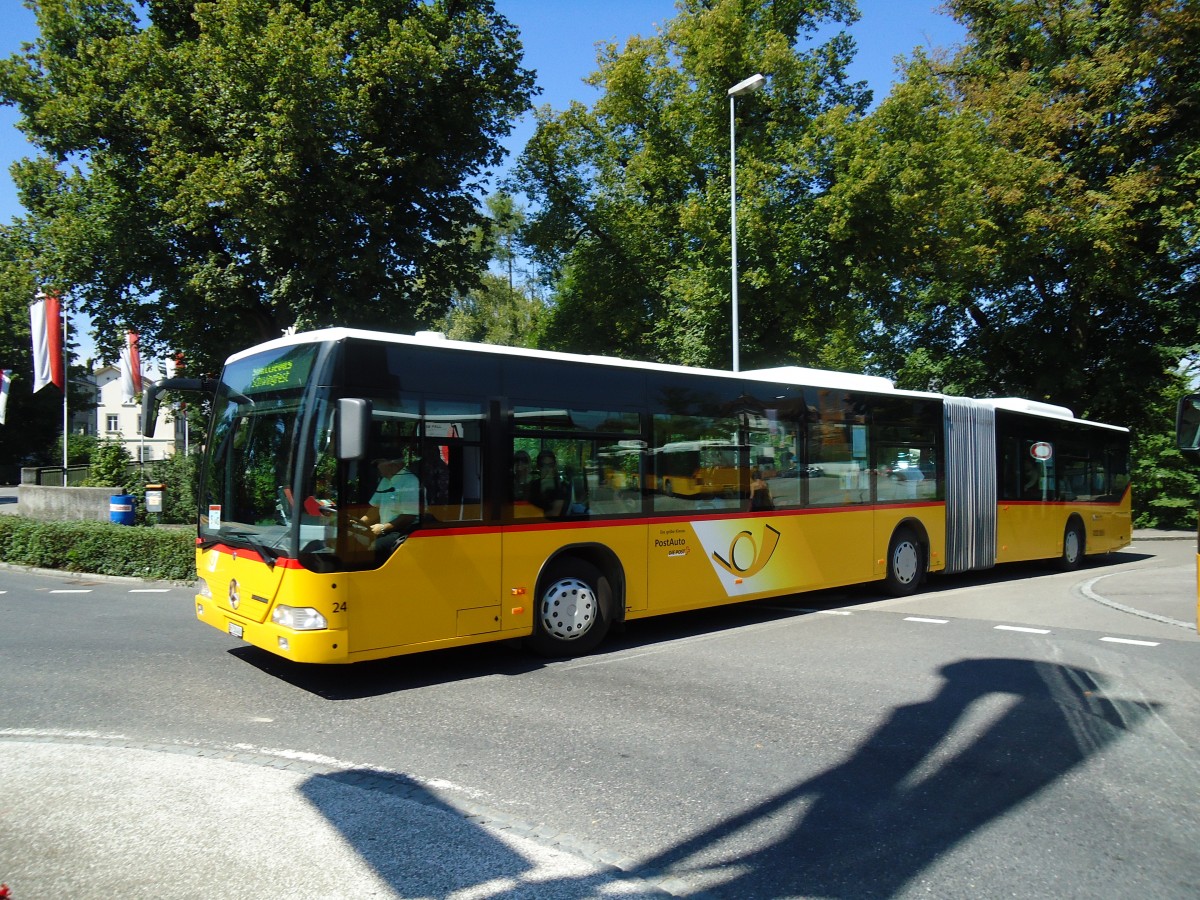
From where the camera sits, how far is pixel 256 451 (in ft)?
23.7

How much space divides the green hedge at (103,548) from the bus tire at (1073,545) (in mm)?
15347

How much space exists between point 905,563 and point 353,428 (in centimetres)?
912

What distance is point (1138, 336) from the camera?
27531 mm

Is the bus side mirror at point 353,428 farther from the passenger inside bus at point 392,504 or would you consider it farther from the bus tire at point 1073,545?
the bus tire at point 1073,545

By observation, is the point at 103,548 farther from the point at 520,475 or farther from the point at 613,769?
the point at 613,769

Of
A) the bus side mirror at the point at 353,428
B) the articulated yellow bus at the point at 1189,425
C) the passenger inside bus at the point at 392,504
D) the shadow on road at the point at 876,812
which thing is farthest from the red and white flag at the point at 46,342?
the articulated yellow bus at the point at 1189,425

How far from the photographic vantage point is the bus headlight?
6.46 metres

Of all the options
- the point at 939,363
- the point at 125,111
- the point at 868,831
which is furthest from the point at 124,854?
the point at 939,363

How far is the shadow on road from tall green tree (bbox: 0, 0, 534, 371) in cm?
1623

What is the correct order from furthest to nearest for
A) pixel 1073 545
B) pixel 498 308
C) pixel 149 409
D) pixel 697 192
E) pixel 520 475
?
pixel 498 308
pixel 697 192
pixel 1073 545
pixel 149 409
pixel 520 475

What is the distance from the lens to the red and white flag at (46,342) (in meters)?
24.4

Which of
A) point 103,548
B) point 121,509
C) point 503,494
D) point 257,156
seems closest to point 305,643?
point 503,494

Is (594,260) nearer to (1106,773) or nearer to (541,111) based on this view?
(541,111)

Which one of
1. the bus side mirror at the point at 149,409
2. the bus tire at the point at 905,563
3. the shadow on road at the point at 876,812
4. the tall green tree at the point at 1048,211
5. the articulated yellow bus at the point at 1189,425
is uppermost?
the tall green tree at the point at 1048,211
